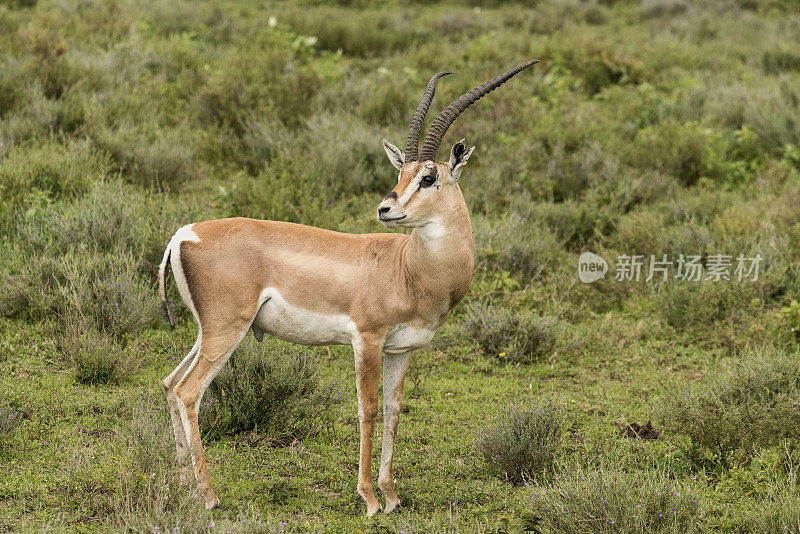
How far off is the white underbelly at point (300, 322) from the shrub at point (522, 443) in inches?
57.5

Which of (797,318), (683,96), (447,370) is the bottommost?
(447,370)

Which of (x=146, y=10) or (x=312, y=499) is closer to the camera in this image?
(x=312, y=499)

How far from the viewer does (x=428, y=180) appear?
15.3 ft

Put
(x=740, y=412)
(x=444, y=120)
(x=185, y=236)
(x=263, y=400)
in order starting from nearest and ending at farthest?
(x=444, y=120) < (x=185, y=236) < (x=740, y=412) < (x=263, y=400)

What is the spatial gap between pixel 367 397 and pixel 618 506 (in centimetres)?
156

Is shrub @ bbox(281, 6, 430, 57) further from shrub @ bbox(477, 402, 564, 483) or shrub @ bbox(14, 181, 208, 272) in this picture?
shrub @ bbox(477, 402, 564, 483)

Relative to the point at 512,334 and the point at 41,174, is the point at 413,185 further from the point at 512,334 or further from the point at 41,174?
the point at 41,174

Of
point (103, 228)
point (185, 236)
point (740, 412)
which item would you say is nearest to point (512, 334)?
point (740, 412)

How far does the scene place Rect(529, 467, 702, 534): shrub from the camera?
4.61m

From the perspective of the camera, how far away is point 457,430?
20.9 ft

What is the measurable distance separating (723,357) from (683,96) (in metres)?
6.74

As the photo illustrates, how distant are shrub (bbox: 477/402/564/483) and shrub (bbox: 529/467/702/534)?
0.73m

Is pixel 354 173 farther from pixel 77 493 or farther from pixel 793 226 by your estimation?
pixel 77 493

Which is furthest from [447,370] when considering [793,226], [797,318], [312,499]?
[793,226]
